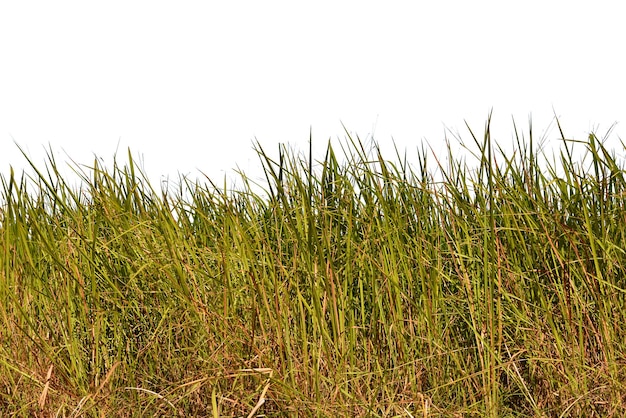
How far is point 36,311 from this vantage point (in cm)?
297

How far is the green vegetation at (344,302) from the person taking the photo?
237 centimetres

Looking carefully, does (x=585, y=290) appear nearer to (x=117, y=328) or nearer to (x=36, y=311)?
(x=117, y=328)

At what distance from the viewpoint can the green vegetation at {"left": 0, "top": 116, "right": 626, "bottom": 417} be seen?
2.37 metres

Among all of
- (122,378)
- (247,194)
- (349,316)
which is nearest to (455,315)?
(349,316)

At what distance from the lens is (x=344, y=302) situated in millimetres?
2533

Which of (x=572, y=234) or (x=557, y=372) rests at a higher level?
(x=572, y=234)

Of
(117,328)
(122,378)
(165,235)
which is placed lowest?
(122,378)

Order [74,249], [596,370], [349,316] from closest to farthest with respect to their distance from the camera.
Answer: [596,370] → [349,316] → [74,249]

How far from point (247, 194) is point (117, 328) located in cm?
69

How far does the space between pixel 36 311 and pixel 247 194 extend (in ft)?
2.96

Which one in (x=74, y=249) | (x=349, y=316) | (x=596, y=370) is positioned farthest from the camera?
(x=74, y=249)

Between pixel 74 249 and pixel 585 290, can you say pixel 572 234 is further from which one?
pixel 74 249

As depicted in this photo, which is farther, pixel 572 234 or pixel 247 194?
pixel 247 194

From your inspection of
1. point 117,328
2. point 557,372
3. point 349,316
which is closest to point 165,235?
point 117,328
